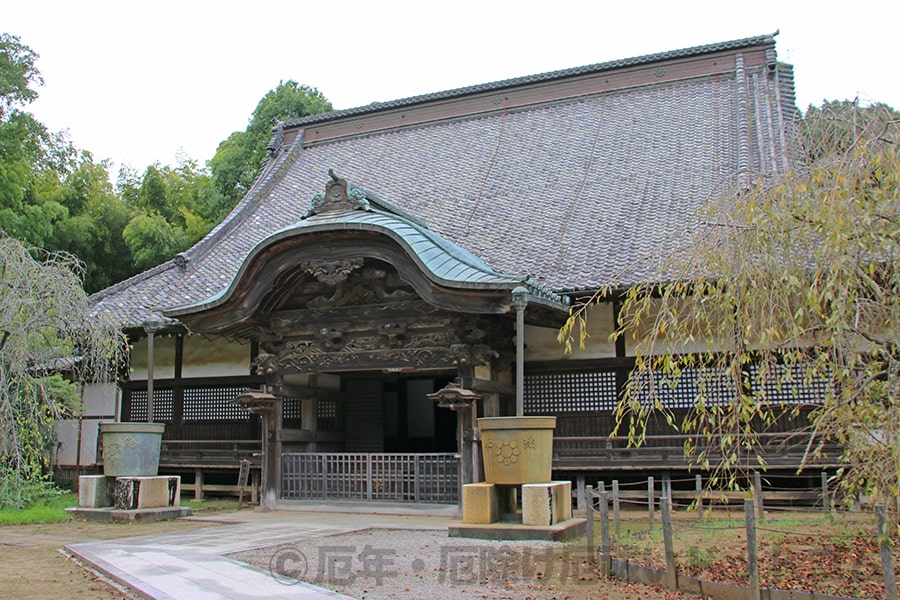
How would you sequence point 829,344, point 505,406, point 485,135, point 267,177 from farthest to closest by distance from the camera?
point 267,177 < point 485,135 < point 505,406 < point 829,344

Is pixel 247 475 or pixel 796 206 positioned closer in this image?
pixel 796 206

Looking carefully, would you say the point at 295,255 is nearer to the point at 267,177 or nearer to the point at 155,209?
the point at 267,177

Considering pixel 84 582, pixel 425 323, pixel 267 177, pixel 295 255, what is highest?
pixel 267 177

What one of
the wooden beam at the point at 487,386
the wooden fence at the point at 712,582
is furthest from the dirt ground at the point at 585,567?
the wooden beam at the point at 487,386

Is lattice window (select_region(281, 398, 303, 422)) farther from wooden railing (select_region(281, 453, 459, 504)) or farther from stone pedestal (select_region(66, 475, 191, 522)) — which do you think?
stone pedestal (select_region(66, 475, 191, 522))

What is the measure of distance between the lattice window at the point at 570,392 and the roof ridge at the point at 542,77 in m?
9.64

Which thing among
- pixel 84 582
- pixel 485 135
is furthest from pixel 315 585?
pixel 485 135

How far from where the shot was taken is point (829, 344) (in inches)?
222

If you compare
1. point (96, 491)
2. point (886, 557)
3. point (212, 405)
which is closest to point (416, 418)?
point (212, 405)

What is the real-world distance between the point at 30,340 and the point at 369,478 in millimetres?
5302

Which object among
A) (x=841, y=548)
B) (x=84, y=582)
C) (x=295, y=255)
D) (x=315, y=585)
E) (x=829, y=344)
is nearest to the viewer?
(x=829, y=344)

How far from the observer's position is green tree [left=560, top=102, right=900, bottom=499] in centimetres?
534

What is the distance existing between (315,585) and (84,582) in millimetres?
2187

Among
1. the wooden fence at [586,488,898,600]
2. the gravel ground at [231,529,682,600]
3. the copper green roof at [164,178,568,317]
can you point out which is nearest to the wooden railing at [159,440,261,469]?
the copper green roof at [164,178,568,317]
